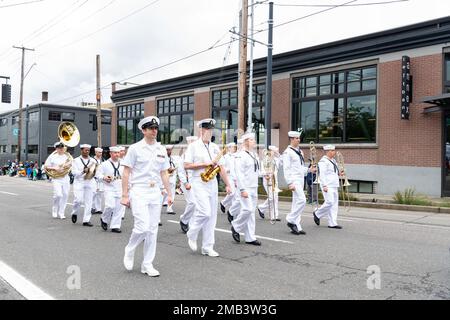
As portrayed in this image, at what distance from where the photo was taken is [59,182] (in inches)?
468

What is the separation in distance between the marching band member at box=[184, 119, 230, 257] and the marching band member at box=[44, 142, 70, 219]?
575 centimetres

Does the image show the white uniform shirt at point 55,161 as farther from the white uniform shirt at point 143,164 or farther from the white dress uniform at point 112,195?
the white uniform shirt at point 143,164

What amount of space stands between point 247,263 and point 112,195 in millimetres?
4445

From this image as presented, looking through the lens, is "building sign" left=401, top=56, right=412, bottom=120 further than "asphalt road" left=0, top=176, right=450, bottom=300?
Yes

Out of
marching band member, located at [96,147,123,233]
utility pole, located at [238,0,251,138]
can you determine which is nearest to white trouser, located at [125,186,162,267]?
marching band member, located at [96,147,123,233]

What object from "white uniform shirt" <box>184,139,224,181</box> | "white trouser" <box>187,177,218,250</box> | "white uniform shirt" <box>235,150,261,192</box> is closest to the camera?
"white trouser" <box>187,177,218,250</box>

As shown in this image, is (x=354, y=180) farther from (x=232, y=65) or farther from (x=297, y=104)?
(x=232, y=65)

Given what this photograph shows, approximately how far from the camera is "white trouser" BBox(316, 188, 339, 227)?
32.4 feet

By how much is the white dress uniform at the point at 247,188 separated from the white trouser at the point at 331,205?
2.41 m

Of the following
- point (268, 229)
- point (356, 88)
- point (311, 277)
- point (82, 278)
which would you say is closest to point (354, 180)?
point (356, 88)

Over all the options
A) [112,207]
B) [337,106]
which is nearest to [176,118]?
[337,106]

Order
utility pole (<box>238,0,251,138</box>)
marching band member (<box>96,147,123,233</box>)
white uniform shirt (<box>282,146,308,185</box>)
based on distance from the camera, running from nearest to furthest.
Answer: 1. white uniform shirt (<box>282,146,308,185</box>)
2. marching band member (<box>96,147,123,233</box>)
3. utility pole (<box>238,0,251,138</box>)

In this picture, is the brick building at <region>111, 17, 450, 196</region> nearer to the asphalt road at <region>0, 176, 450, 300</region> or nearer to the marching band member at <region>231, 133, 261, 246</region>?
the asphalt road at <region>0, 176, 450, 300</region>

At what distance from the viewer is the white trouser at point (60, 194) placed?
11805 mm
